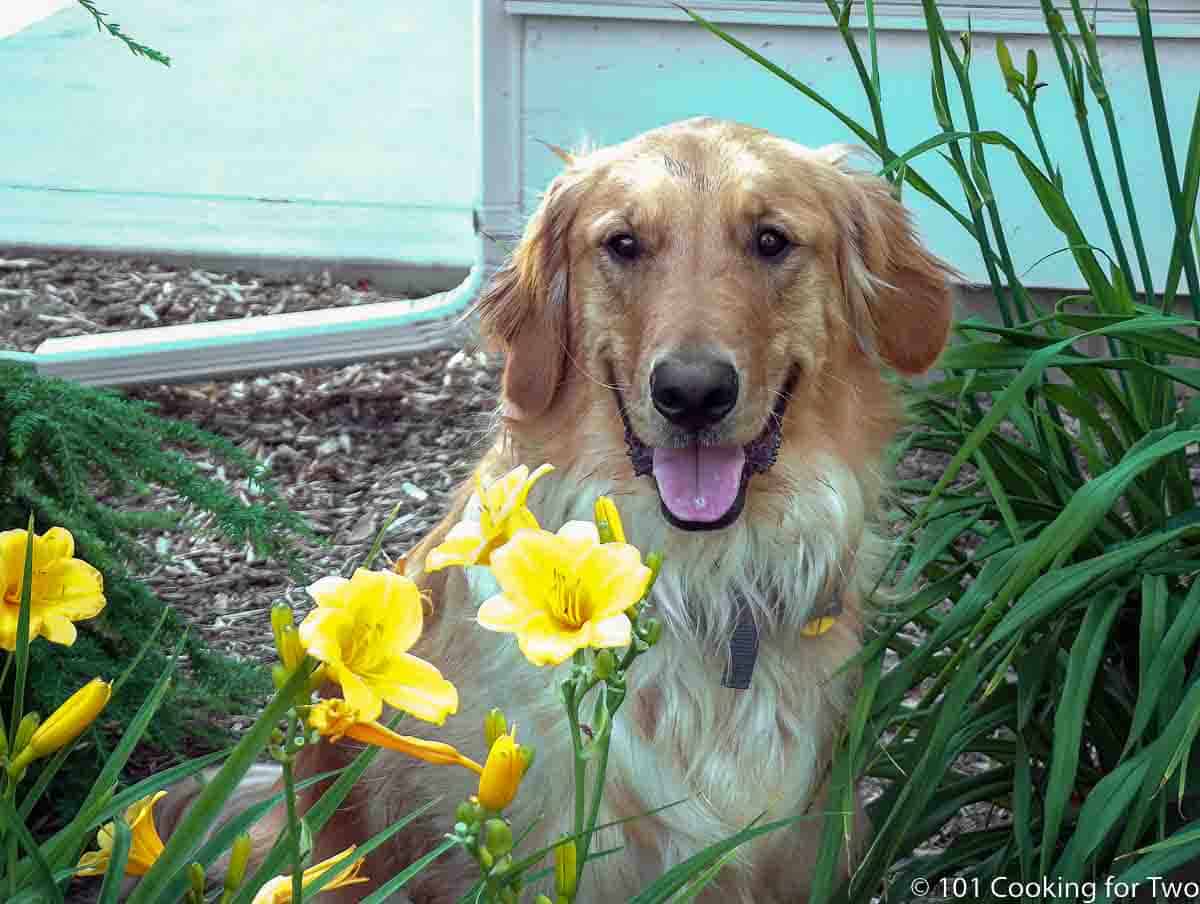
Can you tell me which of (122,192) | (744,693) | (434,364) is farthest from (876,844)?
(122,192)

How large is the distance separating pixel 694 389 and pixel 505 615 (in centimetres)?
123

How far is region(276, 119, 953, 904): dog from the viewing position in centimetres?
258

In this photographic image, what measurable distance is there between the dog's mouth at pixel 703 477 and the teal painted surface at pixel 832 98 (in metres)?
2.36

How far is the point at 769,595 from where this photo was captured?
9.17 ft

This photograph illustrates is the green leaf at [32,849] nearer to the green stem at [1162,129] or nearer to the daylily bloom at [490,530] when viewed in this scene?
the daylily bloom at [490,530]

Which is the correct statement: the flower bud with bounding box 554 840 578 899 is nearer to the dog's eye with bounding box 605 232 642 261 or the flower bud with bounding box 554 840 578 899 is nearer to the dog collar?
the dog collar

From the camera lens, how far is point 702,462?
8.51ft

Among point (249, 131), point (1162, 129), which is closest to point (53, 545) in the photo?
point (1162, 129)

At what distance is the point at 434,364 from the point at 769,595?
8.09ft

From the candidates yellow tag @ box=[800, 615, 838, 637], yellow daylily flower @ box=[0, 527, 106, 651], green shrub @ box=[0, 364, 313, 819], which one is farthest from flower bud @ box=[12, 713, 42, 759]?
yellow tag @ box=[800, 615, 838, 637]

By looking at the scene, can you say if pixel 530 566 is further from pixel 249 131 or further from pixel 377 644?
pixel 249 131

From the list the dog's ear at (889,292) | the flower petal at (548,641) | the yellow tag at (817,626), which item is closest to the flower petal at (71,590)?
the flower petal at (548,641)

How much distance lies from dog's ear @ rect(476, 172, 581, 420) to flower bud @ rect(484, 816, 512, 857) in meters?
1.57

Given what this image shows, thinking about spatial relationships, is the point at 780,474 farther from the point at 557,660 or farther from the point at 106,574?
the point at 557,660
